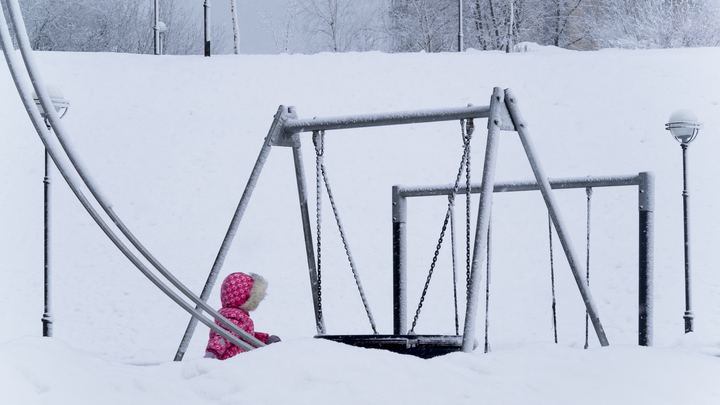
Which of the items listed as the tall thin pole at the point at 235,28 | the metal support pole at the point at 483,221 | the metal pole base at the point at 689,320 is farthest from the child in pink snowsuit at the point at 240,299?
the tall thin pole at the point at 235,28

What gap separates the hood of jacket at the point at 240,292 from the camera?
12.6ft

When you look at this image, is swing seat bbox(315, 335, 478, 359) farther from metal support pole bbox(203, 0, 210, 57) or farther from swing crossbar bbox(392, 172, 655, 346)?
metal support pole bbox(203, 0, 210, 57)

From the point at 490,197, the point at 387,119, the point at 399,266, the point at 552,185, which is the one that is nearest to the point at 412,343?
the point at 490,197

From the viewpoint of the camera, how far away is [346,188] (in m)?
11.8

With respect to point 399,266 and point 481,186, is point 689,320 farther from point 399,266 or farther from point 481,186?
point 481,186

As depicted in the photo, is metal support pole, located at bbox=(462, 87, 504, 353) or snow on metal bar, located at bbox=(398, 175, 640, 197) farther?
snow on metal bar, located at bbox=(398, 175, 640, 197)

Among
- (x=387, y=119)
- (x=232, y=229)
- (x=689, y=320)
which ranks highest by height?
(x=387, y=119)

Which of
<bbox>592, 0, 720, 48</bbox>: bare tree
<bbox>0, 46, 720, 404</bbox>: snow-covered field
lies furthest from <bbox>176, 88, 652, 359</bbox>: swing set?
<bbox>592, 0, 720, 48</bbox>: bare tree

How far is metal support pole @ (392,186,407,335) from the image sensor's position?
5.27 metres

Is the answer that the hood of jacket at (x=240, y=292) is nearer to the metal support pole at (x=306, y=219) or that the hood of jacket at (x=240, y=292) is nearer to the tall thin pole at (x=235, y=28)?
the metal support pole at (x=306, y=219)

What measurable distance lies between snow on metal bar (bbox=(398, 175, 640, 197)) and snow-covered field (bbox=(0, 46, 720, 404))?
4.74ft

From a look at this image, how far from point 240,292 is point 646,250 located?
292cm

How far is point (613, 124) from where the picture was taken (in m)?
12.9

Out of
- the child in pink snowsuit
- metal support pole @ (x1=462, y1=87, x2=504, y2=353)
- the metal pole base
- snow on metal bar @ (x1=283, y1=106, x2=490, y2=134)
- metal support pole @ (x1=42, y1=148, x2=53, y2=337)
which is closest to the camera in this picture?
metal support pole @ (x1=462, y1=87, x2=504, y2=353)
